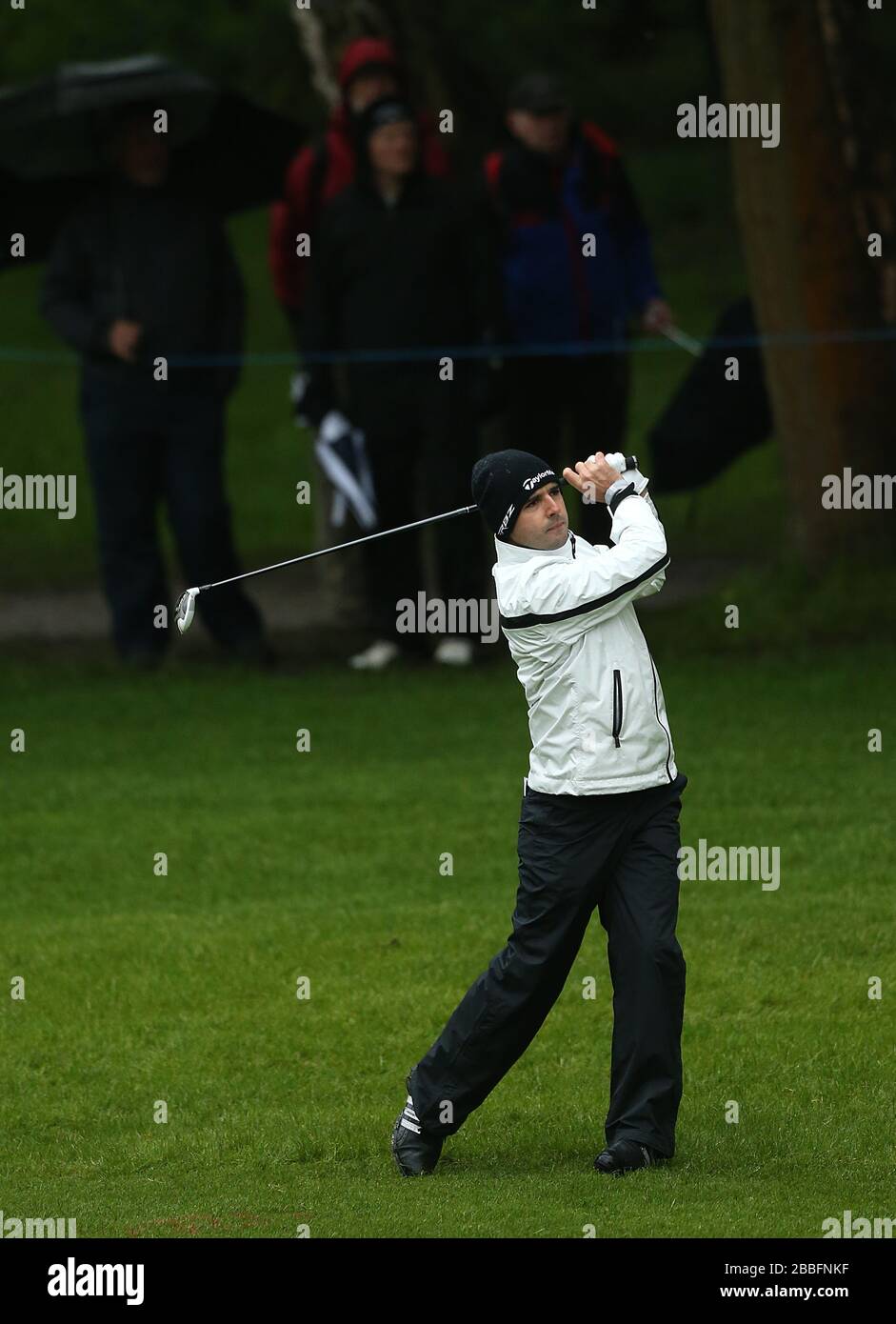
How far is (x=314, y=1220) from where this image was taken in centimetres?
603

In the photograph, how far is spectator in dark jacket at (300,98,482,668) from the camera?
1294 cm

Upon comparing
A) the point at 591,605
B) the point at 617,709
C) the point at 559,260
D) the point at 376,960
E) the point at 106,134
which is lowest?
the point at 376,960

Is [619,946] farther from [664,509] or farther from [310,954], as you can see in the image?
[664,509]

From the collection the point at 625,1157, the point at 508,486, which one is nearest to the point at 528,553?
the point at 508,486

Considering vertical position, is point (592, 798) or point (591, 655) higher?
point (591, 655)

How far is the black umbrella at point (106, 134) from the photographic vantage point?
44.5 feet

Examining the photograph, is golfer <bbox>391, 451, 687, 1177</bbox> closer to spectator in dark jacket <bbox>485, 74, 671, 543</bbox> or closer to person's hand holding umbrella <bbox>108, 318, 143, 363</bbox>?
spectator in dark jacket <bbox>485, 74, 671, 543</bbox>

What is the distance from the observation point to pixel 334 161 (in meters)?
13.5

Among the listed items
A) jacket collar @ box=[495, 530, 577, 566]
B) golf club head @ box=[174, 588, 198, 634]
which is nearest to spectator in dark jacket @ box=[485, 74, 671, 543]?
golf club head @ box=[174, 588, 198, 634]

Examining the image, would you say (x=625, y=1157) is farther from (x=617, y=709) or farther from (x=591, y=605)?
(x=591, y=605)

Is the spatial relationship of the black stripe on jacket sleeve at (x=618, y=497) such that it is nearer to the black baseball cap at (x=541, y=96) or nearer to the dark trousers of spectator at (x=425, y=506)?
the dark trousers of spectator at (x=425, y=506)

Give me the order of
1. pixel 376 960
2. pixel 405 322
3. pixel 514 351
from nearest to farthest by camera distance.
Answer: pixel 376 960, pixel 405 322, pixel 514 351

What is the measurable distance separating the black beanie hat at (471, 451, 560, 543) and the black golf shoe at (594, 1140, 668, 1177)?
1542mm

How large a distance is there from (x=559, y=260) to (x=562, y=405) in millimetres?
768
